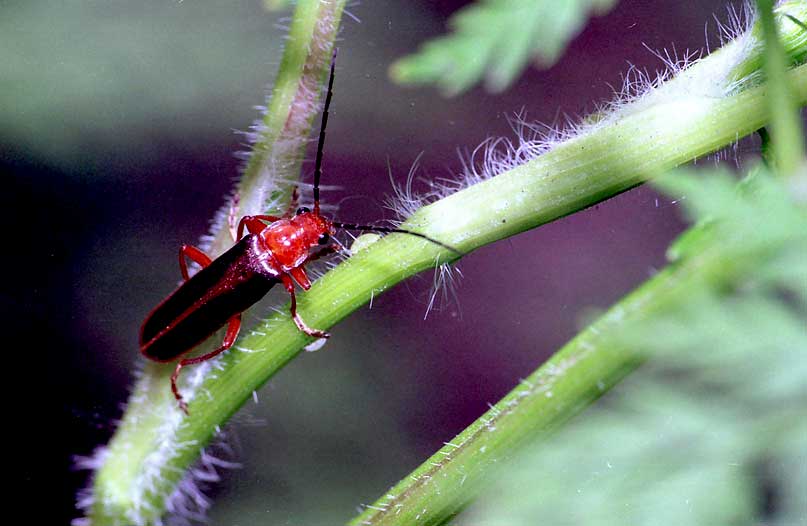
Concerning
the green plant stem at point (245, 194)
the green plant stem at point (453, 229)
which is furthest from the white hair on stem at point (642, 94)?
the green plant stem at point (245, 194)

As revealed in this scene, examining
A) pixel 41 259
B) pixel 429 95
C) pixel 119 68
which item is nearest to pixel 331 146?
pixel 429 95

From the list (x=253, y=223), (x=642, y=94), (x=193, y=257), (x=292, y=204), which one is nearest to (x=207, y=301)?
(x=193, y=257)

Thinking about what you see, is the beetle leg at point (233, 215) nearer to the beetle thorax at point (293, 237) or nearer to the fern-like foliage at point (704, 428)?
the beetle thorax at point (293, 237)

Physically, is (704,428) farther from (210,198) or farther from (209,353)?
(210,198)

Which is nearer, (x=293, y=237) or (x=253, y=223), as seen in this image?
(x=253, y=223)

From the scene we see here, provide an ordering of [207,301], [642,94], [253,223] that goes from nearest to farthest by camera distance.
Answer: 1. [642,94]
2. [253,223]
3. [207,301]

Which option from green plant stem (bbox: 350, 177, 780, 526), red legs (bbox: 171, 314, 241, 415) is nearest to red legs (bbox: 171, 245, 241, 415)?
red legs (bbox: 171, 314, 241, 415)
